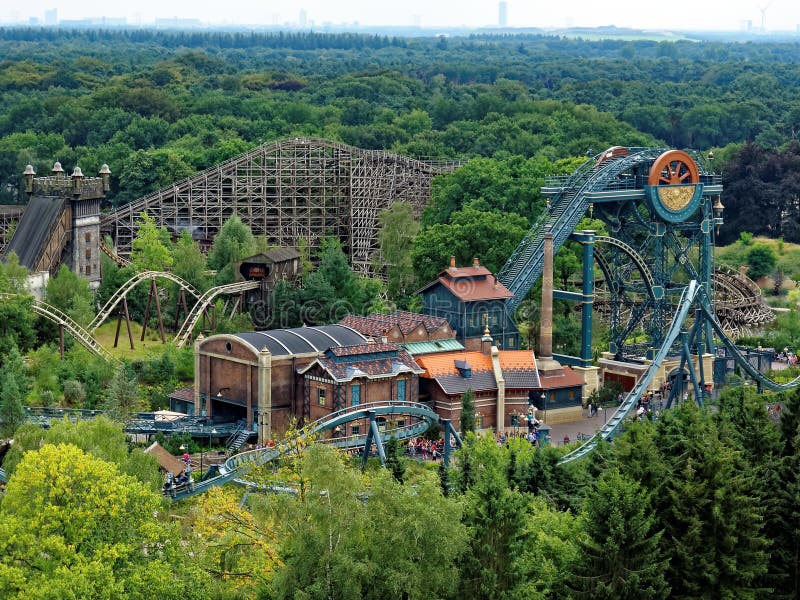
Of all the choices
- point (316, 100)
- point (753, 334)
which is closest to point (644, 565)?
point (753, 334)

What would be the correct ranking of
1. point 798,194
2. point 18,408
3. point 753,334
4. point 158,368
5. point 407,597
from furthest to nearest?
point 798,194 → point 753,334 → point 158,368 → point 18,408 → point 407,597

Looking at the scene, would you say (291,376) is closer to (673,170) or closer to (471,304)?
(471,304)

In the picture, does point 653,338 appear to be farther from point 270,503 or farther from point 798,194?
point 798,194

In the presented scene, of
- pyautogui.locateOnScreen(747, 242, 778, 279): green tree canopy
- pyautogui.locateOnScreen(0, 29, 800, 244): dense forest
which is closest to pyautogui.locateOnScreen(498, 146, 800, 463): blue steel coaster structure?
pyautogui.locateOnScreen(0, 29, 800, 244): dense forest

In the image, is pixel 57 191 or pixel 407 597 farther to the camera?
pixel 57 191

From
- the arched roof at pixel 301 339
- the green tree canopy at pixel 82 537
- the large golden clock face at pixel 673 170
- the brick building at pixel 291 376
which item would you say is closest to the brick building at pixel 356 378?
the brick building at pixel 291 376

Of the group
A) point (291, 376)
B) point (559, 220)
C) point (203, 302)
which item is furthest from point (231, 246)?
point (291, 376)
